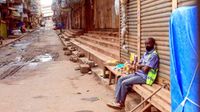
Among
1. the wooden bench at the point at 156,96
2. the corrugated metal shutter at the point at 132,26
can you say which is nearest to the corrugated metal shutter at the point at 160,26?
the wooden bench at the point at 156,96

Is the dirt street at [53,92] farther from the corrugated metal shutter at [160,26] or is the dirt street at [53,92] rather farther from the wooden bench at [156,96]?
the corrugated metal shutter at [160,26]

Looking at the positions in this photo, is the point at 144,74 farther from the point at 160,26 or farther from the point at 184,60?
the point at 184,60

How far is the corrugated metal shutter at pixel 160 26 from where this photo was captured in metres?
6.80

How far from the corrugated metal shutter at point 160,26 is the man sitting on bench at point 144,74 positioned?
0.43 feet

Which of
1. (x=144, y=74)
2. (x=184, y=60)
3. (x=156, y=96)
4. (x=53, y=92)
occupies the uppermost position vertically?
(x=184, y=60)

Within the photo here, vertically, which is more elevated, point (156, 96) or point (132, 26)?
point (132, 26)

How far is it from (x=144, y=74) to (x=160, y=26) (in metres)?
0.99

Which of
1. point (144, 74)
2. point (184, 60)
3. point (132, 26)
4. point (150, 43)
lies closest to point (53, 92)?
point (132, 26)

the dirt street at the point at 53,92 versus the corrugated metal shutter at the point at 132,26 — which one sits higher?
the corrugated metal shutter at the point at 132,26

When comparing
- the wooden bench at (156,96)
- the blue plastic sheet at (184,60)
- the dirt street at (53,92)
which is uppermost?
the blue plastic sheet at (184,60)

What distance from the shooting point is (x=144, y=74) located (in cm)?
741

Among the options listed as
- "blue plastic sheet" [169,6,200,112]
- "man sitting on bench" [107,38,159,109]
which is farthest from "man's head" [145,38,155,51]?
"blue plastic sheet" [169,6,200,112]

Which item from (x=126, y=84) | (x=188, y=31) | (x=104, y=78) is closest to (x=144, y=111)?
(x=126, y=84)

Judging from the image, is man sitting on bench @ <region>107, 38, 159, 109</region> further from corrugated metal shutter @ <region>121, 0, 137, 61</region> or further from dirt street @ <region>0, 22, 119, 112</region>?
corrugated metal shutter @ <region>121, 0, 137, 61</region>
